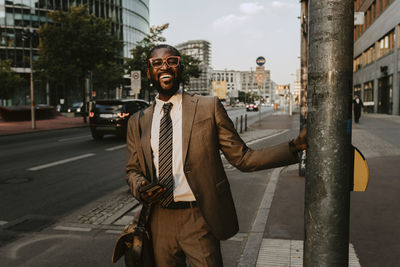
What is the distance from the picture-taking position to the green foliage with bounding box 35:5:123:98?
27.5 metres

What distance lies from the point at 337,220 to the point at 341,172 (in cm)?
22

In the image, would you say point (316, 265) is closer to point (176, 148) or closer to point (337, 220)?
point (337, 220)

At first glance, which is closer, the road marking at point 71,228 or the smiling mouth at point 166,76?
the smiling mouth at point 166,76

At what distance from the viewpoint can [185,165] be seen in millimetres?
2066

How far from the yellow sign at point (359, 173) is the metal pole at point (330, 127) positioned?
0.12 feet

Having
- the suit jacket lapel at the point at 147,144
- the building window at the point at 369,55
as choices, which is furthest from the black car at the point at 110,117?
the building window at the point at 369,55

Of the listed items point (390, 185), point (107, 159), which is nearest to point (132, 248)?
point (390, 185)

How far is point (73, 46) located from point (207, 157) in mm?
27244

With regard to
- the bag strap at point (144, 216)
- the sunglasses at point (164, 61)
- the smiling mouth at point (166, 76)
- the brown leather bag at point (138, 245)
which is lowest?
the brown leather bag at point (138, 245)

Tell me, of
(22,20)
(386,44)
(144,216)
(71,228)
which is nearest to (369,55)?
(386,44)

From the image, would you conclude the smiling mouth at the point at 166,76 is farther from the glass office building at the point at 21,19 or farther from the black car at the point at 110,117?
the glass office building at the point at 21,19

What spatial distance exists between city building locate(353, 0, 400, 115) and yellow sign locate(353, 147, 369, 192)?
110 feet

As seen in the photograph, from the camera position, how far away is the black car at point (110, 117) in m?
15.7

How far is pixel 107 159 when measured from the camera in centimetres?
1088
